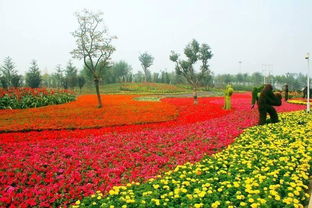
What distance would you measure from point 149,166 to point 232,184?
2.74m

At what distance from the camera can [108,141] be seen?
1052 cm

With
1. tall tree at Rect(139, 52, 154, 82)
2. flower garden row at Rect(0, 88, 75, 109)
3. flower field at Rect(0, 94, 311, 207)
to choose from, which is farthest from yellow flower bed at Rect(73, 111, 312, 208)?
tall tree at Rect(139, 52, 154, 82)

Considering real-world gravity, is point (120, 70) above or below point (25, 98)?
above

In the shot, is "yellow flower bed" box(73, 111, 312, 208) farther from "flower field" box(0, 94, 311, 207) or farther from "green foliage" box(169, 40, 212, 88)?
"green foliage" box(169, 40, 212, 88)

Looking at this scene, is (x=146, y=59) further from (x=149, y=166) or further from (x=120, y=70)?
(x=149, y=166)

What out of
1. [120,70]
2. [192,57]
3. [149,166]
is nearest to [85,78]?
[120,70]

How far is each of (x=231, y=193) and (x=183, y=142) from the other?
491 cm

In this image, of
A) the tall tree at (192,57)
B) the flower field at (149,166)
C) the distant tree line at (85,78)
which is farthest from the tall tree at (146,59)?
the flower field at (149,166)

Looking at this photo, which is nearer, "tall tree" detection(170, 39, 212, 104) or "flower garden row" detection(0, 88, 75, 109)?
"flower garden row" detection(0, 88, 75, 109)

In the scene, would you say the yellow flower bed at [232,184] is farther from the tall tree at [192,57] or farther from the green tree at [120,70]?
the green tree at [120,70]

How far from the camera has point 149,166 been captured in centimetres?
750

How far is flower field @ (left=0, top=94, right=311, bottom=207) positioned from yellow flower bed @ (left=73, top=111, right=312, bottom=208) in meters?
0.02

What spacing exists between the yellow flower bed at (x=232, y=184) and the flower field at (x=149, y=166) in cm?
2

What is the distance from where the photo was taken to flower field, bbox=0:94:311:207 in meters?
5.24
